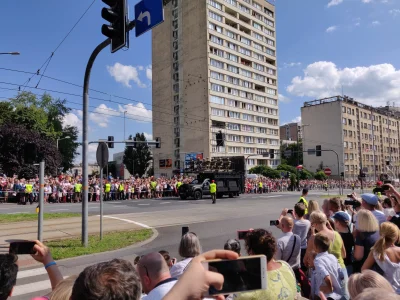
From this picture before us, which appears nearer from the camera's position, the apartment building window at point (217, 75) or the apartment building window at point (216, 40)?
the apartment building window at point (217, 75)

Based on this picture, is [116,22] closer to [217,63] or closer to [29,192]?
[29,192]

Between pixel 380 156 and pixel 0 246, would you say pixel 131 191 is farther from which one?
pixel 380 156

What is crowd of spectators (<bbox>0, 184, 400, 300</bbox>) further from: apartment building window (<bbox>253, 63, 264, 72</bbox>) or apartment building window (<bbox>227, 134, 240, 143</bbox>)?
apartment building window (<bbox>253, 63, 264, 72</bbox>)

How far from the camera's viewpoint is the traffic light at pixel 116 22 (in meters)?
7.34

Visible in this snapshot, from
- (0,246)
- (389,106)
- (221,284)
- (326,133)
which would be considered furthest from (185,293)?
(389,106)

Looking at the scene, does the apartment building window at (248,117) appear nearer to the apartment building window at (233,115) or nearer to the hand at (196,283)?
the apartment building window at (233,115)

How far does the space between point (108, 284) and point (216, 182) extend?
Answer: 29.6 meters

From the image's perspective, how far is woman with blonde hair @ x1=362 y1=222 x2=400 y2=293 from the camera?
3.59 m

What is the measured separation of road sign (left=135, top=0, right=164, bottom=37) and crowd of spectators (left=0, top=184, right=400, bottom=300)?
17.3 feet

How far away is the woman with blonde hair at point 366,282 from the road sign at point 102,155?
28.0 ft

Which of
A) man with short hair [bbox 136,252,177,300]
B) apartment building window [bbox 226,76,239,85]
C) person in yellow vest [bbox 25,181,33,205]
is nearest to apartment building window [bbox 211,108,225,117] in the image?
apartment building window [bbox 226,76,239,85]

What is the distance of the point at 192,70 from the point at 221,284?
7566 centimetres

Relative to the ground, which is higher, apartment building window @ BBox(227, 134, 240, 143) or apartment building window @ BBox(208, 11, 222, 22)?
apartment building window @ BBox(208, 11, 222, 22)

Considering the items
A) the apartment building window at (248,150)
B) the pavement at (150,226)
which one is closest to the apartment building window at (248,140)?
the apartment building window at (248,150)
